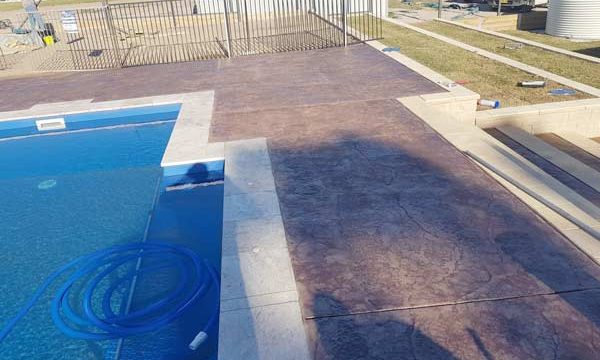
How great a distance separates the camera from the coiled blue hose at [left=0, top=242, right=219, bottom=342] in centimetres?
449

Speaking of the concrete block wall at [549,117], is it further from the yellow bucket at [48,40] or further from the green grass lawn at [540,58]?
the yellow bucket at [48,40]

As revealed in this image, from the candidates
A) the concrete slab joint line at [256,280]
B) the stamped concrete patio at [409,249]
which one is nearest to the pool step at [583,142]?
the stamped concrete patio at [409,249]

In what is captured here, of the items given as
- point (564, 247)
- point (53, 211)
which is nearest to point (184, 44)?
point (53, 211)

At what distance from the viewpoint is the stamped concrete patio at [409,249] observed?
131 inches

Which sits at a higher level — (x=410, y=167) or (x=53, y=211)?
(x=410, y=167)

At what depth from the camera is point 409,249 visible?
433cm

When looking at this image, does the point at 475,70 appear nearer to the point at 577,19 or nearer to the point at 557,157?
the point at 557,157

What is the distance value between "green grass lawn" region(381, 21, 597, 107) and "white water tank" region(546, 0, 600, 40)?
32.2ft

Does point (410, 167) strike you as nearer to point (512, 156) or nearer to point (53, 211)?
point (512, 156)

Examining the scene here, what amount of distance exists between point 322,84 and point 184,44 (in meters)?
9.09

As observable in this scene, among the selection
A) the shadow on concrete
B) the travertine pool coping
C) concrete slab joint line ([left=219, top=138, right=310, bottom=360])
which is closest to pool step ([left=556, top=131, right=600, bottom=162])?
the shadow on concrete

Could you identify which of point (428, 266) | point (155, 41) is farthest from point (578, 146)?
point (155, 41)

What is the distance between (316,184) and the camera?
566 centimetres

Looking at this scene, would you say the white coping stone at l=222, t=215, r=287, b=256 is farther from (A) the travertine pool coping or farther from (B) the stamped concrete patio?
(B) the stamped concrete patio
